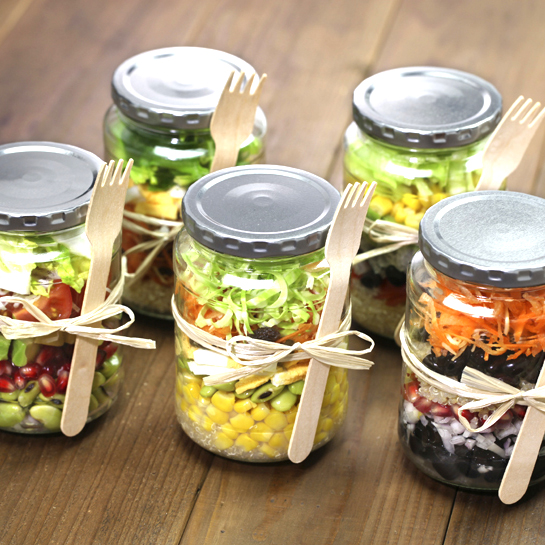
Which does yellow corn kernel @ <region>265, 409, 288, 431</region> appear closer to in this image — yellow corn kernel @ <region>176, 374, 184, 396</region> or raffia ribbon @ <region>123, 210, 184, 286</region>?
yellow corn kernel @ <region>176, 374, 184, 396</region>

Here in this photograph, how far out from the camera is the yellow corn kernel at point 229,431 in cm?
114

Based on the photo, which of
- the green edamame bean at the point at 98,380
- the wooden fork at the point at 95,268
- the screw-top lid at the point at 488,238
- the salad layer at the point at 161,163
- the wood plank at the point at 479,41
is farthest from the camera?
the wood plank at the point at 479,41

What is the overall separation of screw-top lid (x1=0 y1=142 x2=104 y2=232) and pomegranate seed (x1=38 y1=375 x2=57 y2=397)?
0.20 metres

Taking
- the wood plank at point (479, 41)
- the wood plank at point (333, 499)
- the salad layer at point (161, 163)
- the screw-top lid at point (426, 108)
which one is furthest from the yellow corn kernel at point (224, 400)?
the wood plank at point (479, 41)

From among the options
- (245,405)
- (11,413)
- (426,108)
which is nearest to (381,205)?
(426,108)

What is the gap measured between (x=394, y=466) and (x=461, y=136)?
0.45 metres

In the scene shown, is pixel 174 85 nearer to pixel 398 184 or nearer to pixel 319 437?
pixel 398 184

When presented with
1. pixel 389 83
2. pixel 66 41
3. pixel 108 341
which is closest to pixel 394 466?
pixel 108 341

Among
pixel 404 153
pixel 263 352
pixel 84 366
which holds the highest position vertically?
pixel 404 153

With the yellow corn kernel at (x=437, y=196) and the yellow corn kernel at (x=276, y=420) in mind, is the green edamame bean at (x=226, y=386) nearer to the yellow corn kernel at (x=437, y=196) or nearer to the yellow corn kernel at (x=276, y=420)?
the yellow corn kernel at (x=276, y=420)

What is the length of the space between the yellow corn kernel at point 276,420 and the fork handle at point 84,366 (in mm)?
240

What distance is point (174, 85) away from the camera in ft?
4.49

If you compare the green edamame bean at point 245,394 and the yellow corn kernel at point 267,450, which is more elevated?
the green edamame bean at point 245,394

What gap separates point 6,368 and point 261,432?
0.33 metres
